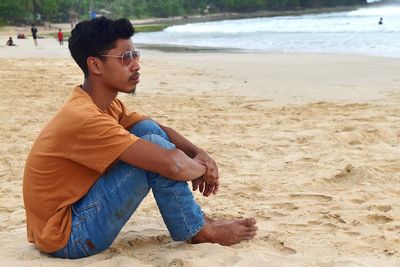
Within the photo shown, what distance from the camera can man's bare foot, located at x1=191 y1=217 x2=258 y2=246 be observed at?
8.67 feet

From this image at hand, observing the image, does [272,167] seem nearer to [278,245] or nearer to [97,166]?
[278,245]

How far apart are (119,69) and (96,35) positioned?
190 millimetres

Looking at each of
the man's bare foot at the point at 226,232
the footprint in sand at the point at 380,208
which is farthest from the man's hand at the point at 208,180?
the footprint in sand at the point at 380,208

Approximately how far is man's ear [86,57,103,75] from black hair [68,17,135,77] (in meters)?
0.02

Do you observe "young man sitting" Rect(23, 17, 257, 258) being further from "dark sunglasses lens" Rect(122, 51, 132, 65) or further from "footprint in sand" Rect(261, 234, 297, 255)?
"footprint in sand" Rect(261, 234, 297, 255)

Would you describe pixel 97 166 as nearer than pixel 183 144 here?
Yes

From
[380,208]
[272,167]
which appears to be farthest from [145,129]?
[272,167]

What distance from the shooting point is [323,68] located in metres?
12.8

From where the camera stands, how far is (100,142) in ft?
7.08

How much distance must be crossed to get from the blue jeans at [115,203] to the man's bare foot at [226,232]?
202mm

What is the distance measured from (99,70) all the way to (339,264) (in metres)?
1.43

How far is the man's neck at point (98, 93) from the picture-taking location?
2.41 meters

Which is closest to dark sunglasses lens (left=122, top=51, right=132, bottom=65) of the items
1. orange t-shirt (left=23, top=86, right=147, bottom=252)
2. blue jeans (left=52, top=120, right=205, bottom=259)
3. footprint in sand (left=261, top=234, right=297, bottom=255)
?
orange t-shirt (left=23, top=86, right=147, bottom=252)

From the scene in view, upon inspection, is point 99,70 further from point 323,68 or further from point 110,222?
point 323,68
